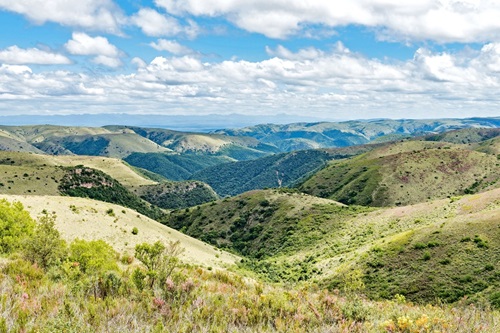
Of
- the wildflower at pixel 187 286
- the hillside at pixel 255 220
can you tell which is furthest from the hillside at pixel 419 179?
the wildflower at pixel 187 286

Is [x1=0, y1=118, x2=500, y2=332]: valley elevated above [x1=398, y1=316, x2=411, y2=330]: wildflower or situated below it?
below

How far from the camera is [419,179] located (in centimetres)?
17112

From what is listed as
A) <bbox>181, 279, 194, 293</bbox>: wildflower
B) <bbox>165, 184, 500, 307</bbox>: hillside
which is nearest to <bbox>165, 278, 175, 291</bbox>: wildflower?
<bbox>181, 279, 194, 293</bbox>: wildflower

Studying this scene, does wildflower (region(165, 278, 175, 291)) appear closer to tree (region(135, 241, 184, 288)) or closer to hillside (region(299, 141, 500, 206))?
tree (region(135, 241, 184, 288))

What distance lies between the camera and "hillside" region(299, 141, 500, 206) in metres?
160

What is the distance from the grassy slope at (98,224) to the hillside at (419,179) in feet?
366

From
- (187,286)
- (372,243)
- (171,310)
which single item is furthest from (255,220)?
(171,310)

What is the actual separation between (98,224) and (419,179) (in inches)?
5934

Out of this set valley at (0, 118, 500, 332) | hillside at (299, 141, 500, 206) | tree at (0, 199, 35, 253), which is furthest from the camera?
hillside at (299, 141, 500, 206)

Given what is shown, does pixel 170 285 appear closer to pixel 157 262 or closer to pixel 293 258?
pixel 157 262

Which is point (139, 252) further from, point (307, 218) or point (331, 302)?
point (307, 218)

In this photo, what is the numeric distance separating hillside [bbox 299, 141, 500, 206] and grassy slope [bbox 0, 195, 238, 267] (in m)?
112

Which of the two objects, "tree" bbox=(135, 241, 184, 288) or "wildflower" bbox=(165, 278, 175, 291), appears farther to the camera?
"tree" bbox=(135, 241, 184, 288)

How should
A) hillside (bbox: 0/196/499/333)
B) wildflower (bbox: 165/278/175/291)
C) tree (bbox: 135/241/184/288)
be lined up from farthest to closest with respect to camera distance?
tree (bbox: 135/241/184/288)
wildflower (bbox: 165/278/175/291)
hillside (bbox: 0/196/499/333)
